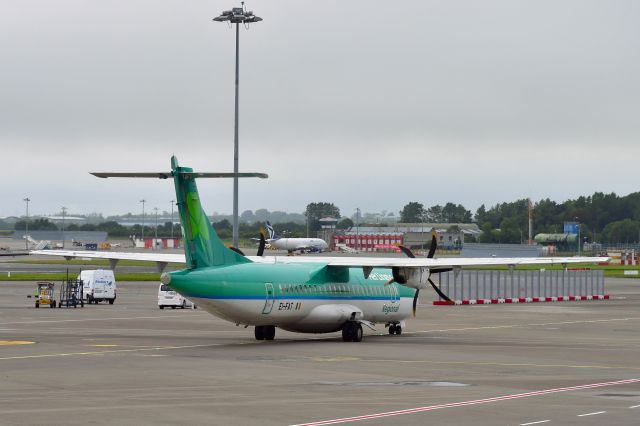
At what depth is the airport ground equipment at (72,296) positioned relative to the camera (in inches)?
2482

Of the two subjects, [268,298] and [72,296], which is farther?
[72,296]

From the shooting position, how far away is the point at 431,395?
23.9 meters

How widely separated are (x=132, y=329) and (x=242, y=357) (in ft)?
45.8

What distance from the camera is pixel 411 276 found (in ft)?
135

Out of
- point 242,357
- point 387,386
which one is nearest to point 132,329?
point 242,357

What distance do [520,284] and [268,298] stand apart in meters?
41.8

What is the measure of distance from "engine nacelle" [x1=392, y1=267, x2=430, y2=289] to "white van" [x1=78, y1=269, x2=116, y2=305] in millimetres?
30404

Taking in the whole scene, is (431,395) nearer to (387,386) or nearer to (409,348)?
(387,386)

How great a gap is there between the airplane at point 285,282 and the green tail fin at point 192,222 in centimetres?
3

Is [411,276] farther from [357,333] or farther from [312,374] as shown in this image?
[312,374]

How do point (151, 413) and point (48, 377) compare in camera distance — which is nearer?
point (151, 413)

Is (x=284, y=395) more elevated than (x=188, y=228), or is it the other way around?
(x=188, y=228)

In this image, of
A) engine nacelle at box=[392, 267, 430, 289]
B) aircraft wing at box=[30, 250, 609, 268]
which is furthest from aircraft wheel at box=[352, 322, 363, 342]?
aircraft wing at box=[30, 250, 609, 268]

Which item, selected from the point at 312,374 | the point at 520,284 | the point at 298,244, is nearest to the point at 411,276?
the point at 312,374
